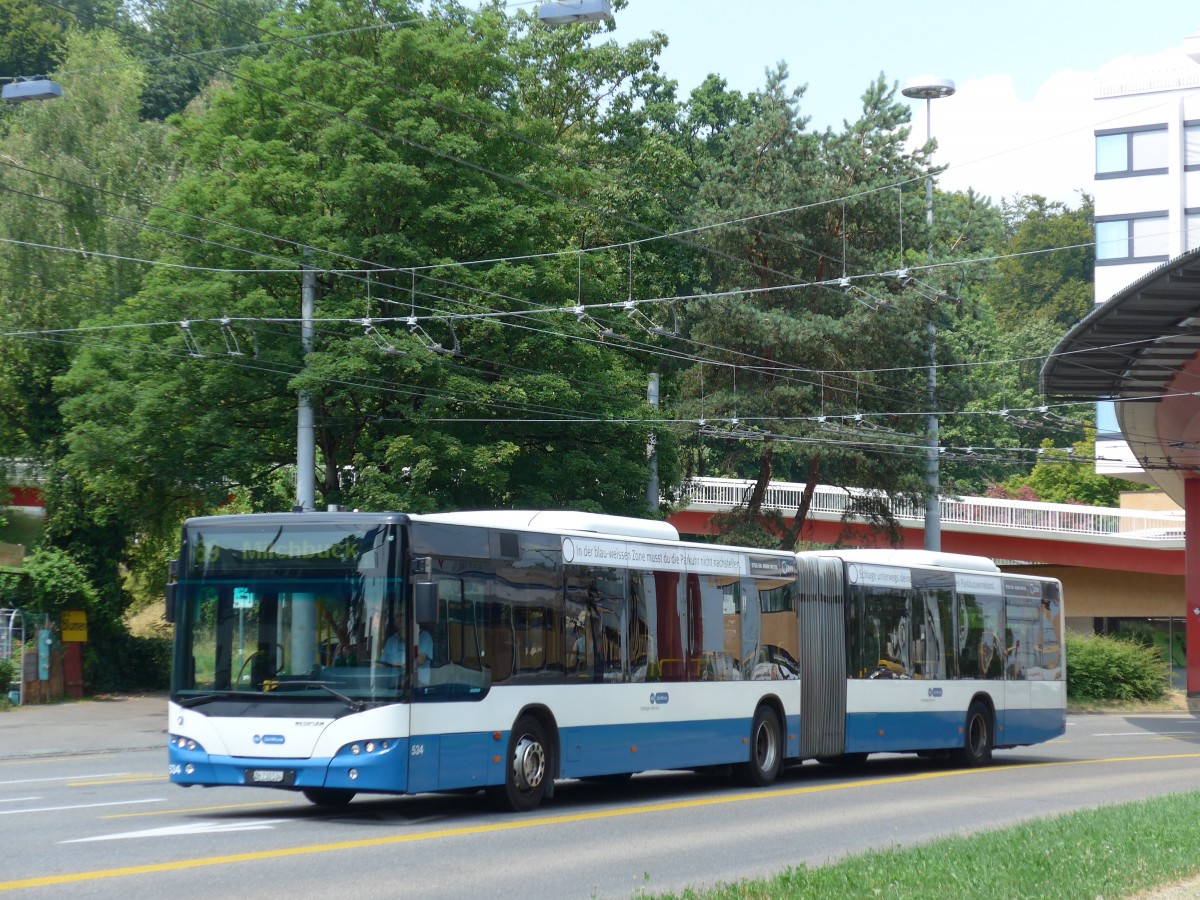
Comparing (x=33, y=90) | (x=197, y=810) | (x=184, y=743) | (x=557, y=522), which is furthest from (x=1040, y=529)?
(x=184, y=743)

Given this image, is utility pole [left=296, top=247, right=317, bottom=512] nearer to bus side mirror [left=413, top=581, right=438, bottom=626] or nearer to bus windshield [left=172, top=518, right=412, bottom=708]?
bus windshield [left=172, top=518, right=412, bottom=708]

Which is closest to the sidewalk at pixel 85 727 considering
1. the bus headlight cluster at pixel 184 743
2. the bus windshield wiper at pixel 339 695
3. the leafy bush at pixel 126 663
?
the leafy bush at pixel 126 663

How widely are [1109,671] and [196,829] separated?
39209 millimetres

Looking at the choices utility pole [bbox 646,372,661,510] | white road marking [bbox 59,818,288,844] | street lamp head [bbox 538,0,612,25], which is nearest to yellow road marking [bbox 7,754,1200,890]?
white road marking [bbox 59,818,288,844]

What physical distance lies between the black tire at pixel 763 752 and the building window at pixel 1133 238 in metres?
55.1

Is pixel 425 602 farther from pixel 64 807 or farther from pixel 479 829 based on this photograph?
pixel 64 807

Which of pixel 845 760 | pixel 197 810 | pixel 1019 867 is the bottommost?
pixel 845 760

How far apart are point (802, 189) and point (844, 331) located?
424 cm

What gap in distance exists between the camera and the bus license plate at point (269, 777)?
1397 cm

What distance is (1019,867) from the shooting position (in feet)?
34.6

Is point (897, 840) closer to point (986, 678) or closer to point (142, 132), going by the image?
point (986, 678)

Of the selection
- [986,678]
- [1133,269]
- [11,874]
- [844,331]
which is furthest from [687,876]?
[1133,269]

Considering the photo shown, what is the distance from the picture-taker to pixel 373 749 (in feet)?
45.2

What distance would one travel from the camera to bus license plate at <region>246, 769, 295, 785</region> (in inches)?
550
